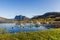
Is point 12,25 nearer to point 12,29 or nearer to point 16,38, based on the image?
point 12,29

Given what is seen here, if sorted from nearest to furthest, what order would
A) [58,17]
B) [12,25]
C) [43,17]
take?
[12,25] < [43,17] < [58,17]

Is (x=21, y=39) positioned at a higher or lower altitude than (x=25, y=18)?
lower

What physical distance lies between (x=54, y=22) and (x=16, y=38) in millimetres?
5511

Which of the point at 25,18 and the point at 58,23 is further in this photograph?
the point at 58,23

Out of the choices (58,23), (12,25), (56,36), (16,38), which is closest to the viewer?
(16,38)

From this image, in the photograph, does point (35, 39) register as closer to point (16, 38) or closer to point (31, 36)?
point (31, 36)

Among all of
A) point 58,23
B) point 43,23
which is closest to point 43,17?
point 43,23

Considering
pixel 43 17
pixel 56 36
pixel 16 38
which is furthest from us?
pixel 43 17

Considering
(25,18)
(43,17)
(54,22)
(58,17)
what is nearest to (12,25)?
(25,18)

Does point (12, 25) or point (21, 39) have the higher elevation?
point (12, 25)

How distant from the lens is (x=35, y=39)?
8.29 meters

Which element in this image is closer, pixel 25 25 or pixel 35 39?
pixel 35 39

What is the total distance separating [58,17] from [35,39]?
6466 millimetres

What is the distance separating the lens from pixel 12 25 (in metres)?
10.1
